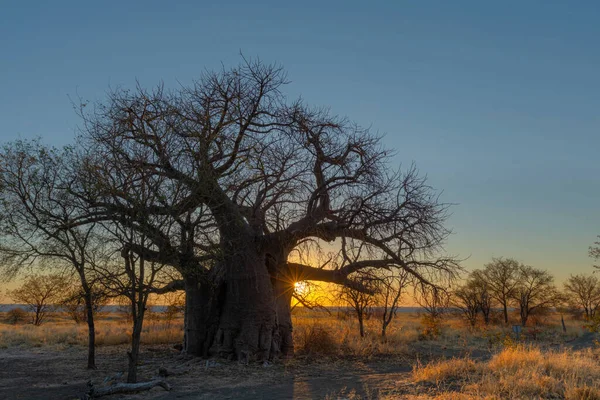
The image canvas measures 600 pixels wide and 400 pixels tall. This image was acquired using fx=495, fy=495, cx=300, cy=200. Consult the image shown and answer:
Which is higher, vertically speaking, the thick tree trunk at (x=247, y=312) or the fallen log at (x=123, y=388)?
the thick tree trunk at (x=247, y=312)

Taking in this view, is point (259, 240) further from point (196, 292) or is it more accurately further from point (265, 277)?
point (196, 292)

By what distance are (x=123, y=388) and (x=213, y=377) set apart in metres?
2.26

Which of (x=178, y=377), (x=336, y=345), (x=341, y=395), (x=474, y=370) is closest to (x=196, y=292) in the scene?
(x=178, y=377)

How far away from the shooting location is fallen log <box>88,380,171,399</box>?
26.0ft

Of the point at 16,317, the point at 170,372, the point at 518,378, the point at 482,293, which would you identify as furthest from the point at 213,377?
the point at 16,317

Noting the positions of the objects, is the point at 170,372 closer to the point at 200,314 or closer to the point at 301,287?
the point at 200,314

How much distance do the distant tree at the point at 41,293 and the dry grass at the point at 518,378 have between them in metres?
8.64

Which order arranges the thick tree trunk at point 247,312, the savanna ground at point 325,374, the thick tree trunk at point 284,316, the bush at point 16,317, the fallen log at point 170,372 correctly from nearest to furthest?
1. the savanna ground at point 325,374
2. the fallen log at point 170,372
3. the thick tree trunk at point 247,312
4. the thick tree trunk at point 284,316
5. the bush at point 16,317

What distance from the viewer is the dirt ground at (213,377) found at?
8250mm

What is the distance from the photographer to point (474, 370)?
9.07m

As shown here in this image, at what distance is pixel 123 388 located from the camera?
327 inches

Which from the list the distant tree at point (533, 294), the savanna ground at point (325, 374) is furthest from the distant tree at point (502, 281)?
the savanna ground at point (325, 374)

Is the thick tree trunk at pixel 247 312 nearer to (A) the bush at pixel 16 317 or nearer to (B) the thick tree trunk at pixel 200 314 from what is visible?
(B) the thick tree trunk at pixel 200 314

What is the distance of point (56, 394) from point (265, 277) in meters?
5.48
